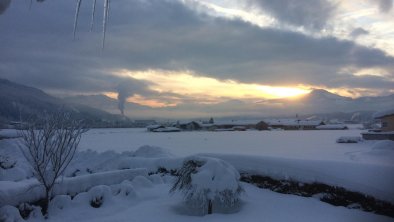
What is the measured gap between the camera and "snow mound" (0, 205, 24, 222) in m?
10.8

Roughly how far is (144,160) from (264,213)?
1064 cm

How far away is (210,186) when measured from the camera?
12.3m

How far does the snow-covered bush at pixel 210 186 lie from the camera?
→ 1236cm

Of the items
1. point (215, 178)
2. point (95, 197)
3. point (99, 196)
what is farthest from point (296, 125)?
point (215, 178)

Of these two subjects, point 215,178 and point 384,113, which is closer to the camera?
point 215,178

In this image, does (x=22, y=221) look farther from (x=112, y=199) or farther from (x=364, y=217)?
(x=364, y=217)

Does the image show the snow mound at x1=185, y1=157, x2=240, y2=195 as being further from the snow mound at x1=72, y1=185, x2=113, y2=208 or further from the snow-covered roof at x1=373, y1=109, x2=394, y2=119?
the snow-covered roof at x1=373, y1=109, x2=394, y2=119

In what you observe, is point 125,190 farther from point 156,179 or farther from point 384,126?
point 384,126

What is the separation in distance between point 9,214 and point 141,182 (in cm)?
671

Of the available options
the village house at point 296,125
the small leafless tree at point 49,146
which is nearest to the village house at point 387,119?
the small leafless tree at point 49,146

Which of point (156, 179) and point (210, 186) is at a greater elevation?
point (210, 186)

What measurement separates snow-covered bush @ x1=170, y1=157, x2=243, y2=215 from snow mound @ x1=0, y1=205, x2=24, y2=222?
498cm

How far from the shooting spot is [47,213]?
12.6 m

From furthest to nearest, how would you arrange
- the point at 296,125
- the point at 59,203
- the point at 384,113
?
the point at 296,125 → the point at 384,113 → the point at 59,203
